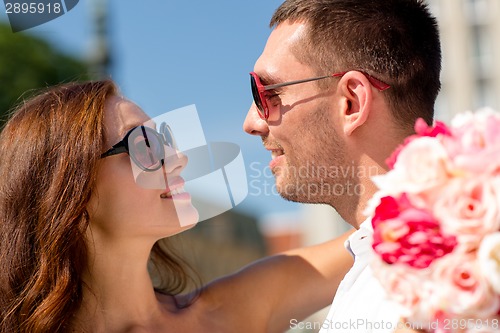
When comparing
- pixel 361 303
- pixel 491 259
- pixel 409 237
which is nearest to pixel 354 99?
→ pixel 361 303

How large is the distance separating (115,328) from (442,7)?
43298 millimetres

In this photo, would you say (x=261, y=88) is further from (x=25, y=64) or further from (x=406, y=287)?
(x=25, y=64)

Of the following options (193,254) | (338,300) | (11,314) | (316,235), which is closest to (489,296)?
(338,300)

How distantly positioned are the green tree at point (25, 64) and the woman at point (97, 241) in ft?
57.0

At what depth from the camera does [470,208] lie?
1600mm

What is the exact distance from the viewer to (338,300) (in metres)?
2.68

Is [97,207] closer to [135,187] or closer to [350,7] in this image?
[135,187]

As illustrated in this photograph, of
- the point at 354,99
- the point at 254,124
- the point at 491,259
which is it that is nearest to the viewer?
the point at 491,259

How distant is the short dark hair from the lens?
2.94m

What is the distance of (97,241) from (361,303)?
1.62 meters

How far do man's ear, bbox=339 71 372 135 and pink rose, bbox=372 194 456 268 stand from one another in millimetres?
1182

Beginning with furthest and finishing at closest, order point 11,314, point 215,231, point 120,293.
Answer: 1. point 215,231
2. point 120,293
3. point 11,314

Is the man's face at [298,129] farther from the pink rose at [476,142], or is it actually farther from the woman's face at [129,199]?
the pink rose at [476,142]

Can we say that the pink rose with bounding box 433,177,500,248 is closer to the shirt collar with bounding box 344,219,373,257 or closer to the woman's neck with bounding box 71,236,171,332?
the shirt collar with bounding box 344,219,373,257
